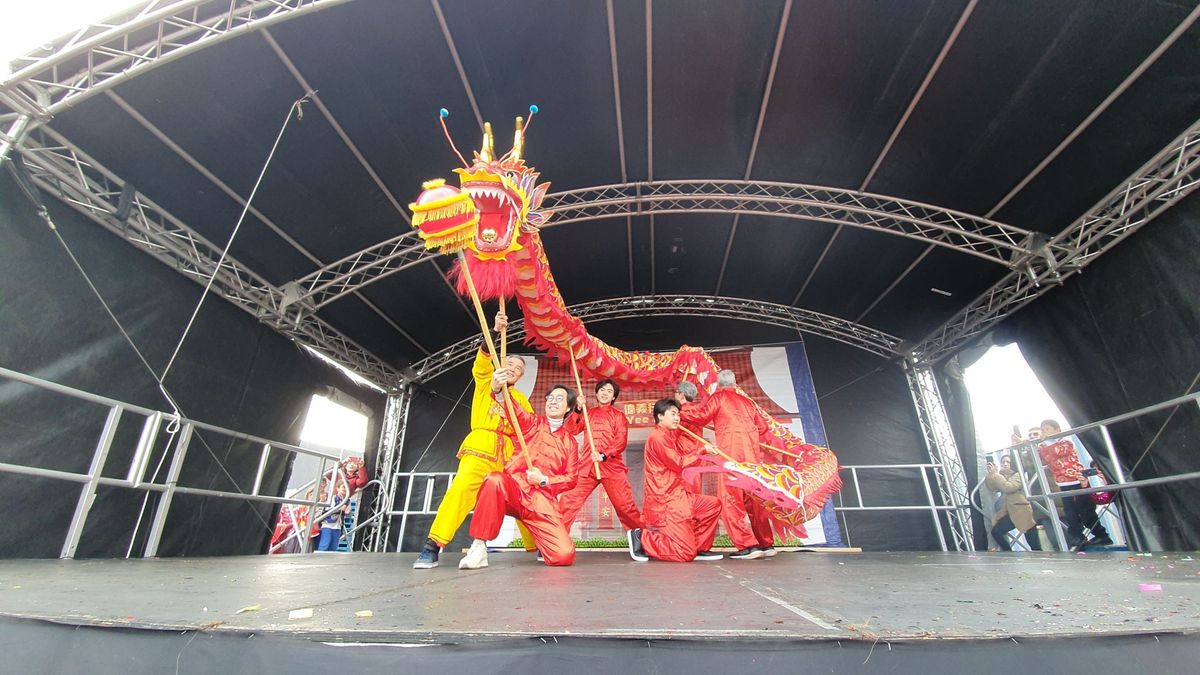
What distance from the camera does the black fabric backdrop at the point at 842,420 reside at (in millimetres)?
5906

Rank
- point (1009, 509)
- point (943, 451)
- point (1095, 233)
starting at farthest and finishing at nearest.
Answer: point (943, 451), point (1009, 509), point (1095, 233)

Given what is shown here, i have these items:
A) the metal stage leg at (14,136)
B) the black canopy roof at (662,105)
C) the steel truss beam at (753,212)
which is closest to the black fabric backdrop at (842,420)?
the black canopy roof at (662,105)

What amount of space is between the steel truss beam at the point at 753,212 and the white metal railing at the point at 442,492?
2619 millimetres

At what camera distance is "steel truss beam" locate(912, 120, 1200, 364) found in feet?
11.6

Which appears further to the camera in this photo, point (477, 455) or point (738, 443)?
point (738, 443)

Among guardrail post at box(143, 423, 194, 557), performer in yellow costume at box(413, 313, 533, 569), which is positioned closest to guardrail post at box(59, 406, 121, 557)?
guardrail post at box(143, 423, 194, 557)

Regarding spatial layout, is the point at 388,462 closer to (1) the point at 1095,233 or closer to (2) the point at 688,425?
(2) the point at 688,425

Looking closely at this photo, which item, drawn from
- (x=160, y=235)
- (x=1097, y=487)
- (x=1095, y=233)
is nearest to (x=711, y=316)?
(x=1095, y=233)

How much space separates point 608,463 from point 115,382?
12.5 ft

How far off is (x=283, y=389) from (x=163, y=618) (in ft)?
16.8

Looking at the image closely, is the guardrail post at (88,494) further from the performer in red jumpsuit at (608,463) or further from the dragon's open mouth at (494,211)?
the performer in red jumpsuit at (608,463)

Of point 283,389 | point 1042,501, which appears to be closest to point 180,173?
point 283,389

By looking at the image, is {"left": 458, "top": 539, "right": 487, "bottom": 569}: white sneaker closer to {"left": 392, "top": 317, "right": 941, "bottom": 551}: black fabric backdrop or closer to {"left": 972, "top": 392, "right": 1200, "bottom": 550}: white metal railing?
{"left": 392, "top": 317, "right": 941, "bottom": 551}: black fabric backdrop

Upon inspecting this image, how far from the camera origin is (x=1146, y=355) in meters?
3.94
